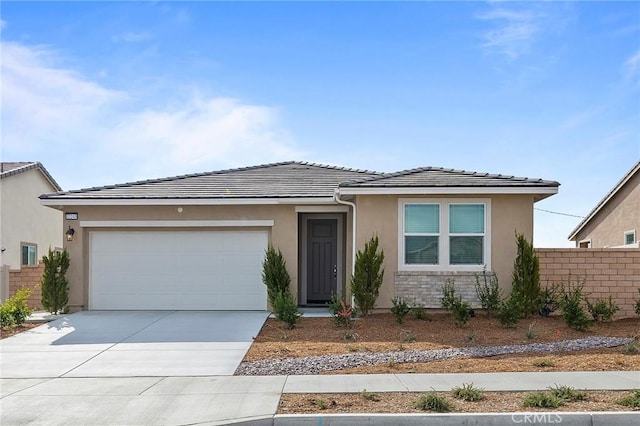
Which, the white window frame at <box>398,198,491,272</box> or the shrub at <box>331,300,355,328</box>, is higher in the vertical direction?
the white window frame at <box>398,198,491,272</box>

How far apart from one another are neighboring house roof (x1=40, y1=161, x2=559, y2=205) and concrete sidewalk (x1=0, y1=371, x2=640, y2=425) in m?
5.41

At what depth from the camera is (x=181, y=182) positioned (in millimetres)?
16578

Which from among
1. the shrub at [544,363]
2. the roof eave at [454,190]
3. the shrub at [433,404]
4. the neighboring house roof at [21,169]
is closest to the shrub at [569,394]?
the shrub at [433,404]

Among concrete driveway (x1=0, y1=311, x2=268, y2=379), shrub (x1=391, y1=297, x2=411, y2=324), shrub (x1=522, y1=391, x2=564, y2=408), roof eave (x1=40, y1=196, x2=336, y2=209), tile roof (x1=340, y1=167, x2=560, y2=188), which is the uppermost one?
tile roof (x1=340, y1=167, x2=560, y2=188)

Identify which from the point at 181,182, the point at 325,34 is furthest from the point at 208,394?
the point at 181,182

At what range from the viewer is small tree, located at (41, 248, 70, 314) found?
1441cm

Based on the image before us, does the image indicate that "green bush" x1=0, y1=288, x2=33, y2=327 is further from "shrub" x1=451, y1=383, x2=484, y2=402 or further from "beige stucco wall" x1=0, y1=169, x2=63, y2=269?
"shrub" x1=451, y1=383, x2=484, y2=402

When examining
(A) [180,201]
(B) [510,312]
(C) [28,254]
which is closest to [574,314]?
(B) [510,312]

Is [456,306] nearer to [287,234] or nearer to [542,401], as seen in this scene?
[287,234]

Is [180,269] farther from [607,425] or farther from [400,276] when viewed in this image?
[607,425]

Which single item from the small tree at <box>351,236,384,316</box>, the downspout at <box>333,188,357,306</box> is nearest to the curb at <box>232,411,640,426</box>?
the small tree at <box>351,236,384,316</box>

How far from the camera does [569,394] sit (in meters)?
7.20

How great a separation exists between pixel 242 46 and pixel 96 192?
18.4 ft

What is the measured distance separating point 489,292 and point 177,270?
7641 mm
